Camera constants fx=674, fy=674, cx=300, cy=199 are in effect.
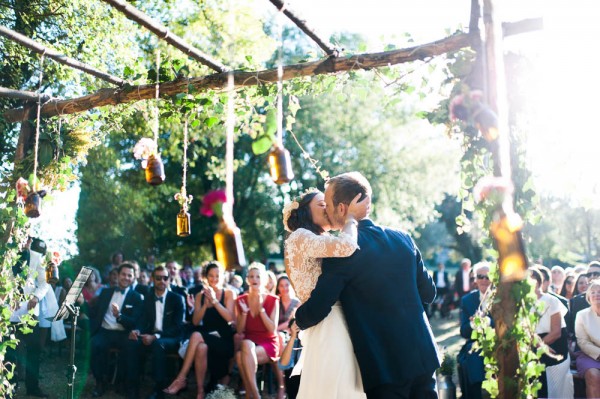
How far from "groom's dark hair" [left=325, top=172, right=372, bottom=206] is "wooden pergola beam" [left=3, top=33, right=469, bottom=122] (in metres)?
1.16

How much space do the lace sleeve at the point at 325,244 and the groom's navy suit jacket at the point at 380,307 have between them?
0.06 m

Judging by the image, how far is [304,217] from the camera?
407 cm

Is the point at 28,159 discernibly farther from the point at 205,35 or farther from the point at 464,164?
the point at 205,35

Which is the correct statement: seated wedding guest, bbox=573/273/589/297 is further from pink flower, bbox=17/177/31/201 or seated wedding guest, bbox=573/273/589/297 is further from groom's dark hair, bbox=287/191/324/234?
pink flower, bbox=17/177/31/201

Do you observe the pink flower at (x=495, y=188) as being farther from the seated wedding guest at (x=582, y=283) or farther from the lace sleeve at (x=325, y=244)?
the seated wedding guest at (x=582, y=283)

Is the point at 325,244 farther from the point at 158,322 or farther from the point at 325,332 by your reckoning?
the point at 158,322

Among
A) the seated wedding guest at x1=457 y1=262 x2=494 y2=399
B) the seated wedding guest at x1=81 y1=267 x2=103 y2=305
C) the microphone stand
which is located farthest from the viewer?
the seated wedding guest at x1=81 y1=267 x2=103 y2=305

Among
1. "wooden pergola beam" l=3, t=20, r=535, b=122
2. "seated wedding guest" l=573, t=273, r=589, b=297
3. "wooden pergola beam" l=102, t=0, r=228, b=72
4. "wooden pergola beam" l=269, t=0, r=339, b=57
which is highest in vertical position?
"wooden pergola beam" l=102, t=0, r=228, b=72

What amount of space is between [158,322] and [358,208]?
233 inches

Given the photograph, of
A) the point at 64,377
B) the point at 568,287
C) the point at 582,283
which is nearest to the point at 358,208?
the point at 582,283

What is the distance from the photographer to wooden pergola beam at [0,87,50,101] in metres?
5.89

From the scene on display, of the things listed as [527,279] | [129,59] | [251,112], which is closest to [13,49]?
[129,59]

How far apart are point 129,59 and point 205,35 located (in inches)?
211

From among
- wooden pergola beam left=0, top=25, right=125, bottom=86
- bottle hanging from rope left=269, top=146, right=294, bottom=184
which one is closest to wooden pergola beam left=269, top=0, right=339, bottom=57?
bottle hanging from rope left=269, top=146, right=294, bottom=184
